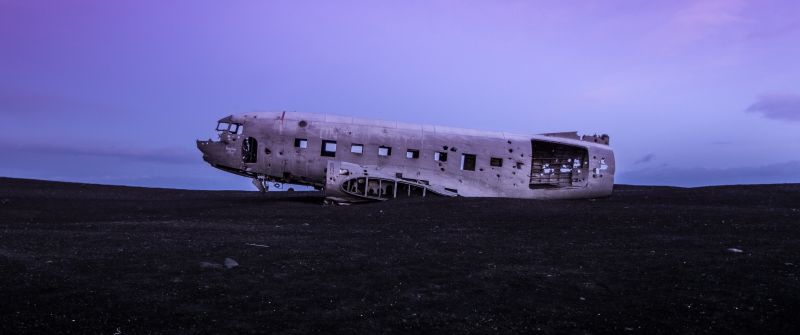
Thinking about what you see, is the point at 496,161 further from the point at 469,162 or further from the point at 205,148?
the point at 205,148

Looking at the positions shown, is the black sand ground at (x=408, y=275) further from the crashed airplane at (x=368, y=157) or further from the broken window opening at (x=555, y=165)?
the broken window opening at (x=555, y=165)

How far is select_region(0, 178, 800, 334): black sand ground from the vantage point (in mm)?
7363

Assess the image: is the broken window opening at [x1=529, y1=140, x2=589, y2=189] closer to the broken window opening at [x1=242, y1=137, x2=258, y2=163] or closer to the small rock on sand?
the broken window opening at [x1=242, y1=137, x2=258, y2=163]

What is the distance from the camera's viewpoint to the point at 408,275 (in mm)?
9742

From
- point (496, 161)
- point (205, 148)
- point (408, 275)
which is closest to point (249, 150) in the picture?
point (205, 148)

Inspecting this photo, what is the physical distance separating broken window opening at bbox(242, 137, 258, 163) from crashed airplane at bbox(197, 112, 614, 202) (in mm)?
44

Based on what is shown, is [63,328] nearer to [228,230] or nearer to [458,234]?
[228,230]

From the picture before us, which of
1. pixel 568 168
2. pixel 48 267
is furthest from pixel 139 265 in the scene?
pixel 568 168

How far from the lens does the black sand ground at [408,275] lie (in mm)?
7363

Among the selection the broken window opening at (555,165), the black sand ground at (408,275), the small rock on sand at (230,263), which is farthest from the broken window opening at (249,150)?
the small rock on sand at (230,263)

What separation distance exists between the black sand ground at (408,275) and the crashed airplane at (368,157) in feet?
24.6

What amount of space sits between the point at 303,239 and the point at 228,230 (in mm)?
2785

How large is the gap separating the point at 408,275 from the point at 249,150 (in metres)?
17.9

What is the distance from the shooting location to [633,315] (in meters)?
7.75
